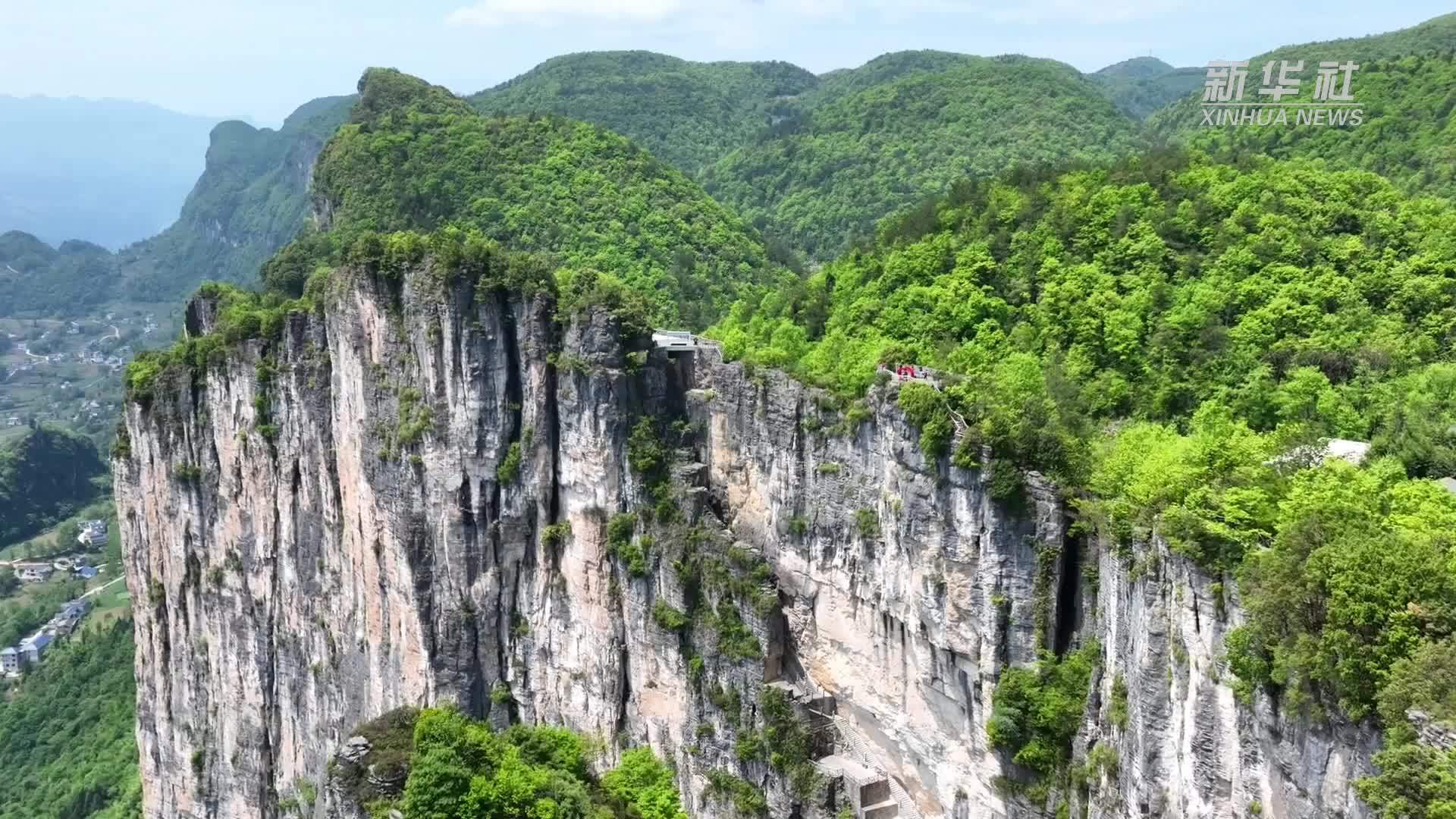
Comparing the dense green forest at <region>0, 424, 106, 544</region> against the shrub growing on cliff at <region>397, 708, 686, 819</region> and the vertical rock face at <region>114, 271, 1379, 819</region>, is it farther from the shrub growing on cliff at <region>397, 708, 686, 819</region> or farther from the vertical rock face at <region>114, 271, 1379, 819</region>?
the shrub growing on cliff at <region>397, 708, 686, 819</region>

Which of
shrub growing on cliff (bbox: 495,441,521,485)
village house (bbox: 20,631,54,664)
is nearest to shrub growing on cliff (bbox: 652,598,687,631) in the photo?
shrub growing on cliff (bbox: 495,441,521,485)

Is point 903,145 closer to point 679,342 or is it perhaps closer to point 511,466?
point 679,342

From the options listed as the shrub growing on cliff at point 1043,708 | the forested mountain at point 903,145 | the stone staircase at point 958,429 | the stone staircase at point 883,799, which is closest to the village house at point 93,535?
the forested mountain at point 903,145

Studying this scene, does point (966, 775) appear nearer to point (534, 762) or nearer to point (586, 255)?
point (534, 762)

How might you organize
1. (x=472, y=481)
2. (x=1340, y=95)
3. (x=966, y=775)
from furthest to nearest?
(x=1340, y=95)
(x=472, y=481)
(x=966, y=775)

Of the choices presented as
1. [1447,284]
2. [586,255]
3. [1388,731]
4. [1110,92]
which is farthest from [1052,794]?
[1110,92]
